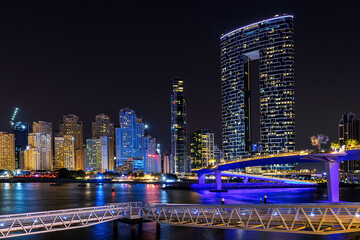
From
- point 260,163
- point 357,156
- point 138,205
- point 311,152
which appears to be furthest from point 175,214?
point 260,163

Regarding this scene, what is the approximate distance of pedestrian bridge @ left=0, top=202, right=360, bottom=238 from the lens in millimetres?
25027

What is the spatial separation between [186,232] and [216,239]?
4531 millimetres

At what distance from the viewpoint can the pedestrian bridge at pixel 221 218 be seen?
25027mm

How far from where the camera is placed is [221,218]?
1192 inches

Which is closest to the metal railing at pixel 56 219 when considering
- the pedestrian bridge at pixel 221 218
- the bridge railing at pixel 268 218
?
the pedestrian bridge at pixel 221 218

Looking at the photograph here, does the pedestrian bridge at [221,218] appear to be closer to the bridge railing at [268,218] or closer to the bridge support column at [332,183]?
the bridge railing at [268,218]

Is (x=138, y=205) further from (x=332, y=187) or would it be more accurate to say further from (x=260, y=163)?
(x=260, y=163)

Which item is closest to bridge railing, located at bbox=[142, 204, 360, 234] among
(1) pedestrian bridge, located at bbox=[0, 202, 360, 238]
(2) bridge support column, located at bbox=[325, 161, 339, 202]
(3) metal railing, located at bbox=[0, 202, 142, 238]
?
(1) pedestrian bridge, located at bbox=[0, 202, 360, 238]

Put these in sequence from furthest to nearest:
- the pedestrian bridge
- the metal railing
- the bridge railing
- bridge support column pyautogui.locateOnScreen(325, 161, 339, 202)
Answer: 1. bridge support column pyautogui.locateOnScreen(325, 161, 339, 202)
2. the metal railing
3. the pedestrian bridge
4. the bridge railing

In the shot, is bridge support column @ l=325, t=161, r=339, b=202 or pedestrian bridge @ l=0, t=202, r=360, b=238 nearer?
pedestrian bridge @ l=0, t=202, r=360, b=238

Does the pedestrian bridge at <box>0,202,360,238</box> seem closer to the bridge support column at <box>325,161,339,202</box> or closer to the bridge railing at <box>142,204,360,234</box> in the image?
the bridge railing at <box>142,204,360,234</box>

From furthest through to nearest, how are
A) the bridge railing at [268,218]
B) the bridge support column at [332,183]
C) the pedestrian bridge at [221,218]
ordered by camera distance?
the bridge support column at [332,183]
the pedestrian bridge at [221,218]
the bridge railing at [268,218]

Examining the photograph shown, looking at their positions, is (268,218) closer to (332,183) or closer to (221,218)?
(221,218)

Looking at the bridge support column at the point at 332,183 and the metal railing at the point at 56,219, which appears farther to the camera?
the bridge support column at the point at 332,183
